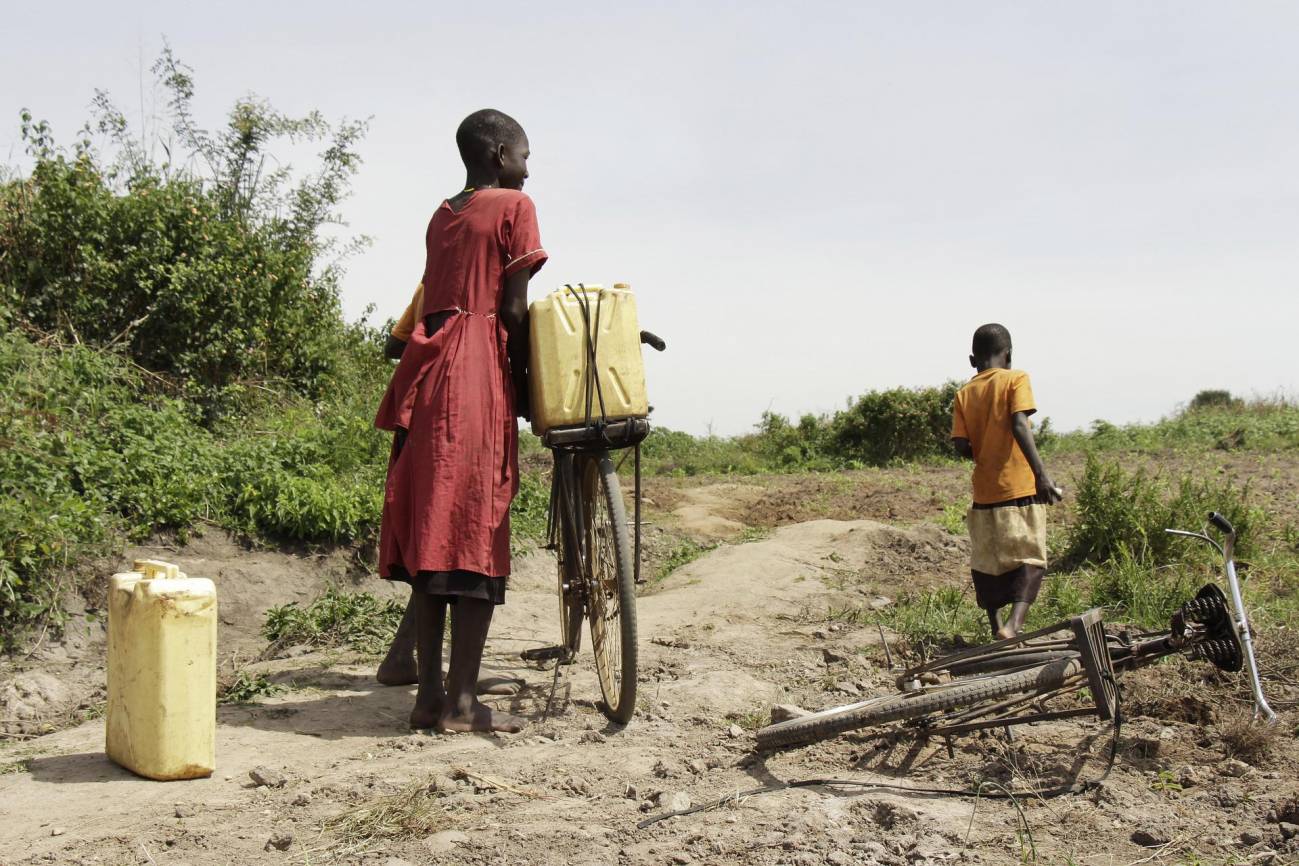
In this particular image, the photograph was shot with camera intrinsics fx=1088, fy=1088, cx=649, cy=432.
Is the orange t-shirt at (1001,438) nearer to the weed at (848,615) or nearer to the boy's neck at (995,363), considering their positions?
the boy's neck at (995,363)

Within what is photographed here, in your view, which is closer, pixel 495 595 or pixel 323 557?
pixel 495 595

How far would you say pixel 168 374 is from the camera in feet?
29.5

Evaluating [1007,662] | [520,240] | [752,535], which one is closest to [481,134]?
[520,240]

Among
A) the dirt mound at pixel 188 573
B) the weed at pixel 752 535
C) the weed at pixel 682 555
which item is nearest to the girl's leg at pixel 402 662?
the dirt mound at pixel 188 573

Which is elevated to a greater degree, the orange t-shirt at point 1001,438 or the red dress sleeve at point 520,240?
the red dress sleeve at point 520,240

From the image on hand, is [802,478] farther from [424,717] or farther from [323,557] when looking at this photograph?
[424,717]

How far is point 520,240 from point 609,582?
135 cm

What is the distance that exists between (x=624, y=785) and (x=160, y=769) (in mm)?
1420

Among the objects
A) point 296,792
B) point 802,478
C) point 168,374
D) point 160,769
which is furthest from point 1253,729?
point 802,478

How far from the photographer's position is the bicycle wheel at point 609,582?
3.75m

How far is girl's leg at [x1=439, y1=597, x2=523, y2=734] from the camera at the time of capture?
12.8ft

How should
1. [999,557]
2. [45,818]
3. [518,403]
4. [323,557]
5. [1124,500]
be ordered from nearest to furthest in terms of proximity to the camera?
1. [45,818]
2. [518,403]
3. [999,557]
4. [323,557]
5. [1124,500]

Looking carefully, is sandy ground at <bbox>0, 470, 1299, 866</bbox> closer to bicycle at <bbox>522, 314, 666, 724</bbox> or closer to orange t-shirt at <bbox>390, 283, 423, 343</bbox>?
bicycle at <bbox>522, 314, 666, 724</bbox>

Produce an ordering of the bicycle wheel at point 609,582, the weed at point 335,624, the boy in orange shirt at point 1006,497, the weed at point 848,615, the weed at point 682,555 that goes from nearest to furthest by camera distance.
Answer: the bicycle wheel at point 609,582
the boy in orange shirt at point 1006,497
the weed at point 335,624
the weed at point 848,615
the weed at point 682,555
